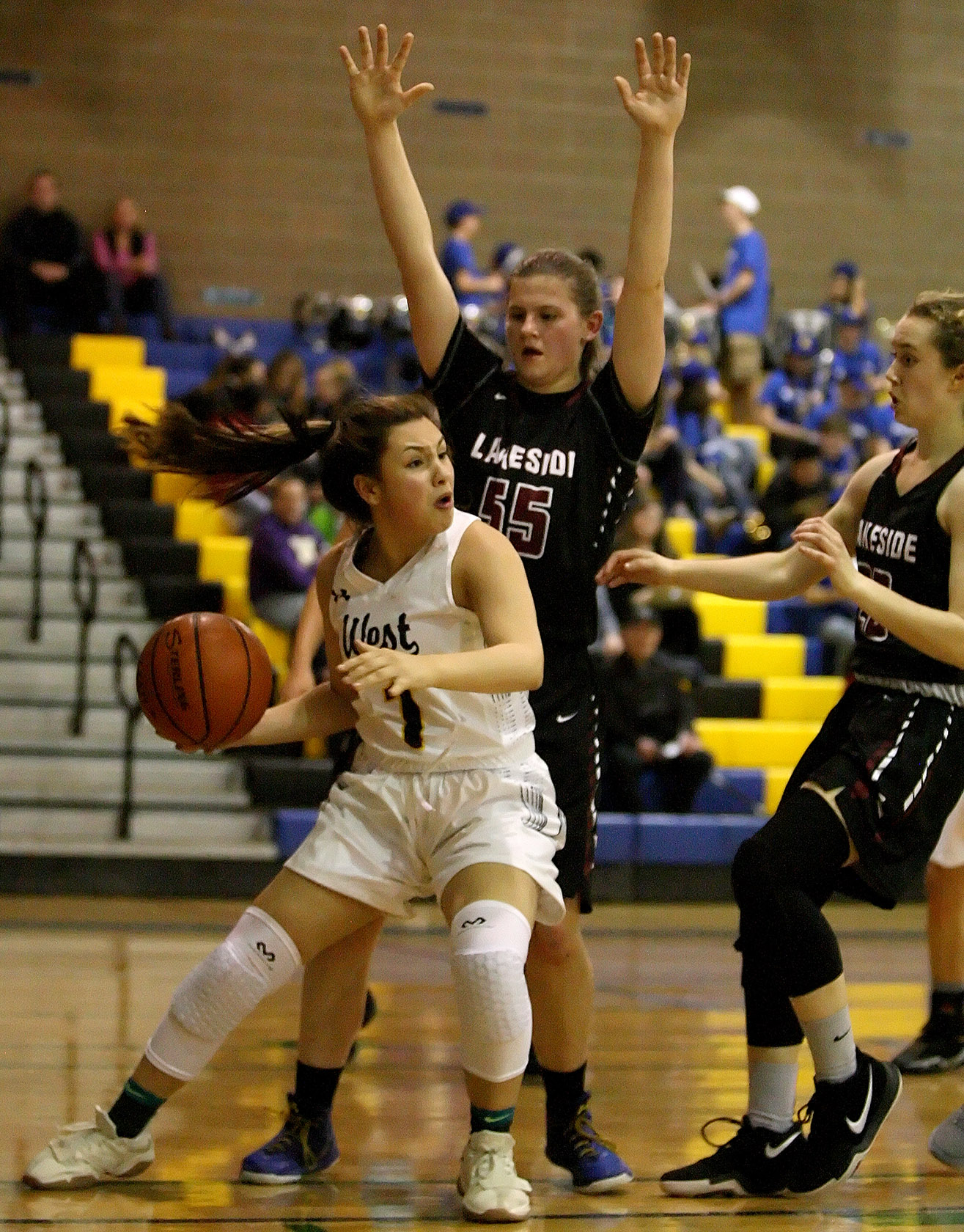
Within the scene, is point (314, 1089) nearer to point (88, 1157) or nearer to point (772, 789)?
point (88, 1157)

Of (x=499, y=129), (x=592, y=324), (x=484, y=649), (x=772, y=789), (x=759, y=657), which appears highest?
(x=499, y=129)

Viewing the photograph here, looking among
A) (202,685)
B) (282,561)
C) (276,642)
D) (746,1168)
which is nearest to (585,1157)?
(746,1168)

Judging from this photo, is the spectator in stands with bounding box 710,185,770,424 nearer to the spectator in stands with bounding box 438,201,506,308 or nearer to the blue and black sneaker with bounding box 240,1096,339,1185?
the spectator in stands with bounding box 438,201,506,308

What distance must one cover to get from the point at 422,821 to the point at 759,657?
21.4 feet

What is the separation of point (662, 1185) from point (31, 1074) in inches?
62.0

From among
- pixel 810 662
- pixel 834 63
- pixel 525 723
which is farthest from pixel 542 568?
pixel 834 63

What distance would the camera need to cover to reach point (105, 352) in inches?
444

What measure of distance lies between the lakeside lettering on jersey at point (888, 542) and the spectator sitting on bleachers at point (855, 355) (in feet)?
30.6

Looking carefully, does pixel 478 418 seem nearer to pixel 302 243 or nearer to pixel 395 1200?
pixel 395 1200

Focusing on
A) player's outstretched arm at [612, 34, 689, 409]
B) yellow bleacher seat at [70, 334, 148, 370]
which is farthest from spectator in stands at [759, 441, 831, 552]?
player's outstretched arm at [612, 34, 689, 409]

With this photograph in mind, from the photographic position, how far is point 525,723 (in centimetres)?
328

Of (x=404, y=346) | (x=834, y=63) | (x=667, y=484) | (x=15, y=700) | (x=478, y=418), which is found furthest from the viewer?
(x=834, y=63)

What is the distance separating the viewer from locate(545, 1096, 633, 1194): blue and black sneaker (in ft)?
10.8

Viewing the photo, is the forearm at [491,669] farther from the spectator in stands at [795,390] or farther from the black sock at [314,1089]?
the spectator in stands at [795,390]
